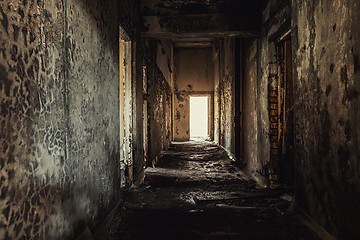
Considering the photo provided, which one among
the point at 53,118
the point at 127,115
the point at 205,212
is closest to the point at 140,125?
the point at 127,115

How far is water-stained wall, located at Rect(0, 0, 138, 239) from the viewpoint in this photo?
1.04 metres

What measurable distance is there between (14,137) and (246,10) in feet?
12.3

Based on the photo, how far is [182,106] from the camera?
38.8 ft

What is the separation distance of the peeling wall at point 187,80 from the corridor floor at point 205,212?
747cm

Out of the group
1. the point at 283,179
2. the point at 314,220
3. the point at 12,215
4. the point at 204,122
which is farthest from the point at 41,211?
the point at 204,122

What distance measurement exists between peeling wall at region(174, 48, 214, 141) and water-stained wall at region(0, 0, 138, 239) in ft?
31.1

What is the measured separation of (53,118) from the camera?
4.61 ft

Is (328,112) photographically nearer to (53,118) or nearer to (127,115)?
(53,118)

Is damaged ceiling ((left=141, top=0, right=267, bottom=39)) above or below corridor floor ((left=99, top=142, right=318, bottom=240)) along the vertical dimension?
above

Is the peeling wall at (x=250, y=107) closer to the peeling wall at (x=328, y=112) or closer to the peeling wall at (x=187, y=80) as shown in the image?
the peeling wall at (x=328, y=112)

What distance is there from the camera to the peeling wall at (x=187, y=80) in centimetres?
1182

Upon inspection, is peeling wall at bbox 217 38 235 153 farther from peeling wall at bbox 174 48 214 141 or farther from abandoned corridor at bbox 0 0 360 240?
peeling wall at bbox 174 48 214 141

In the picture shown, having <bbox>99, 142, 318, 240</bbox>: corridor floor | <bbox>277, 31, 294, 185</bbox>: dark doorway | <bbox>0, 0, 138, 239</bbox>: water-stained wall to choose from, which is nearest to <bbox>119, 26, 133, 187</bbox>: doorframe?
<bbox>99, 142, 318, 240</bbox>: corridor floor

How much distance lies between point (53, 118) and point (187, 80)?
418 inches
